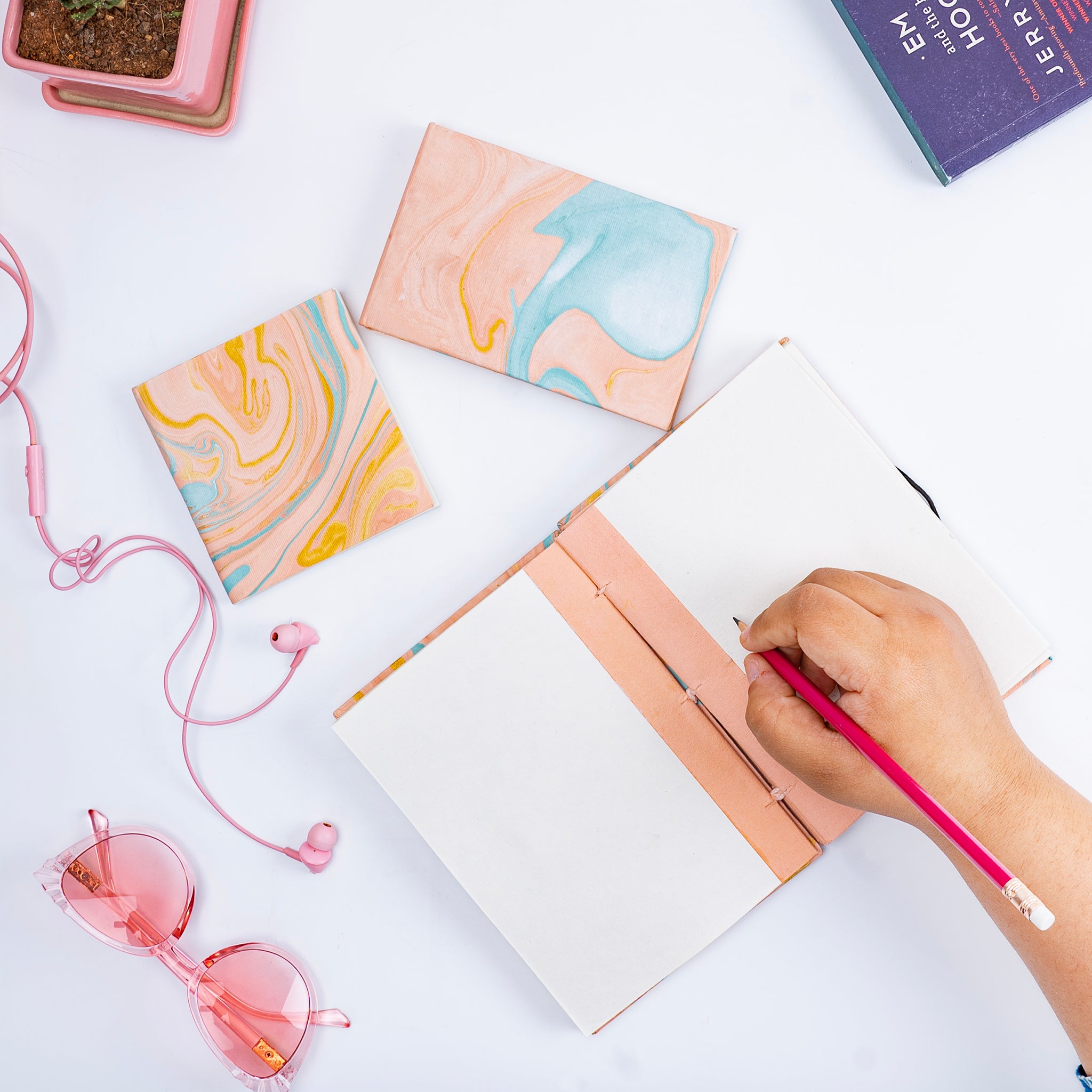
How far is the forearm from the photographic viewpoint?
1.87 ft

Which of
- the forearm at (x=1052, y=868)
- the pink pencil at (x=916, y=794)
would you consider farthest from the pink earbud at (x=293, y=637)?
the forearm at (x=1052, y=868)

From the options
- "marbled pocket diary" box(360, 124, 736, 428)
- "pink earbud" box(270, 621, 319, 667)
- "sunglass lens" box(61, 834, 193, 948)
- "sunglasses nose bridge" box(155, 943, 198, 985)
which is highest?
"marbled pocket diary" box(360, 124, 736, 428)

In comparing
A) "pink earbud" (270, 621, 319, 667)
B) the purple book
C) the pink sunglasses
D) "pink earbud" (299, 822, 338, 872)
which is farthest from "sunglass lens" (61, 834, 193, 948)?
the purple book

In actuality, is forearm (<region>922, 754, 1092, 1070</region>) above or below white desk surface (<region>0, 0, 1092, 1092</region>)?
below

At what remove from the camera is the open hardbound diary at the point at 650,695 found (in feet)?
2.15

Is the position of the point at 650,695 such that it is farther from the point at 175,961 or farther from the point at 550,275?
the point at 175,961

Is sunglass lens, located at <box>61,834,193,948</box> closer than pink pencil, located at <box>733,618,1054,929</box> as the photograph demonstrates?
No

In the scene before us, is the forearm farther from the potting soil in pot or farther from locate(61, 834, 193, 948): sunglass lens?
the potting soil in pot

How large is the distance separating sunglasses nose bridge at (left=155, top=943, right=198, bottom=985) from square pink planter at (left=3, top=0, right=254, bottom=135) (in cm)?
72

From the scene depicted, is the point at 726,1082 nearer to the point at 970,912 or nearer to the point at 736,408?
the point at 970,912

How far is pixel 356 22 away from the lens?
2.36ft

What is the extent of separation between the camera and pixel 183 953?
76 cm

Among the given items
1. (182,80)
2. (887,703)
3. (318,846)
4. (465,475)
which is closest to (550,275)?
(465,475)

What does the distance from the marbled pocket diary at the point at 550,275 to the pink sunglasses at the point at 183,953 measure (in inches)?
21.0
